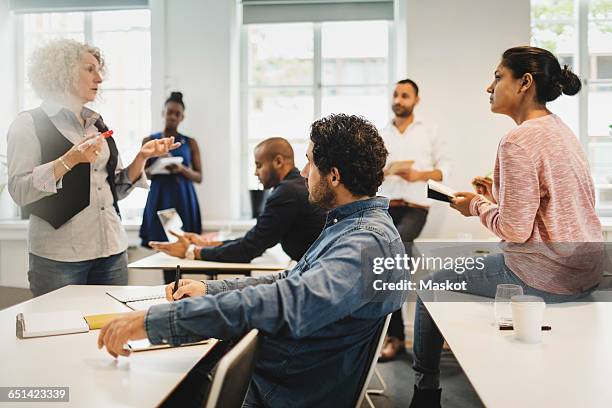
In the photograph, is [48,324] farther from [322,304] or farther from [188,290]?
[322,304]

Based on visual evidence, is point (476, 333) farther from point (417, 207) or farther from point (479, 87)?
point (479, 87)

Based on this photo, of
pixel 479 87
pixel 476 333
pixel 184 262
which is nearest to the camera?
pixel 476 333

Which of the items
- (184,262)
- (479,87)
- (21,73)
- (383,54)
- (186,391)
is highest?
(383,54)

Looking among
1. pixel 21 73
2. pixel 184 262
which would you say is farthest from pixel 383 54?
pixel 21 73

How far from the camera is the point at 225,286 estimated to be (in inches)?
64.7

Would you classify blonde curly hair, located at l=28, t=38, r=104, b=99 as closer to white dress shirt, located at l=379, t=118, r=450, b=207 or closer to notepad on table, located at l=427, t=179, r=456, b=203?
notepad on table, located at l=427, t=179, r=456, b=203

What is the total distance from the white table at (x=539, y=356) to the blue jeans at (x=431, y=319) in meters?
0.08

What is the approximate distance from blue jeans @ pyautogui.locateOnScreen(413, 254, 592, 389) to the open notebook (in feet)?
2.98

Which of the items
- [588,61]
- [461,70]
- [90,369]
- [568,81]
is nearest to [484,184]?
[568,81]

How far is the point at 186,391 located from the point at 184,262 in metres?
1.17

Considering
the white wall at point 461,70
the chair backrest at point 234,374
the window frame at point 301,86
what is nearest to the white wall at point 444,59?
the white wall at point 461,70

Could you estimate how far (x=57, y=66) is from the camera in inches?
55.0

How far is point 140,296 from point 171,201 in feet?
6.48

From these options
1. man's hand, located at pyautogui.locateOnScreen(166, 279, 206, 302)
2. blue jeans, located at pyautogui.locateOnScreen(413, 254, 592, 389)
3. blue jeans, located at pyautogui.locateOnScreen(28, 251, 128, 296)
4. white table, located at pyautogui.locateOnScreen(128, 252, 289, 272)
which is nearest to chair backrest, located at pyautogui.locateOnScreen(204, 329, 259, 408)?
man's hand, located at pyautogui.locateOnScreen(166, 279, 206, 302)
